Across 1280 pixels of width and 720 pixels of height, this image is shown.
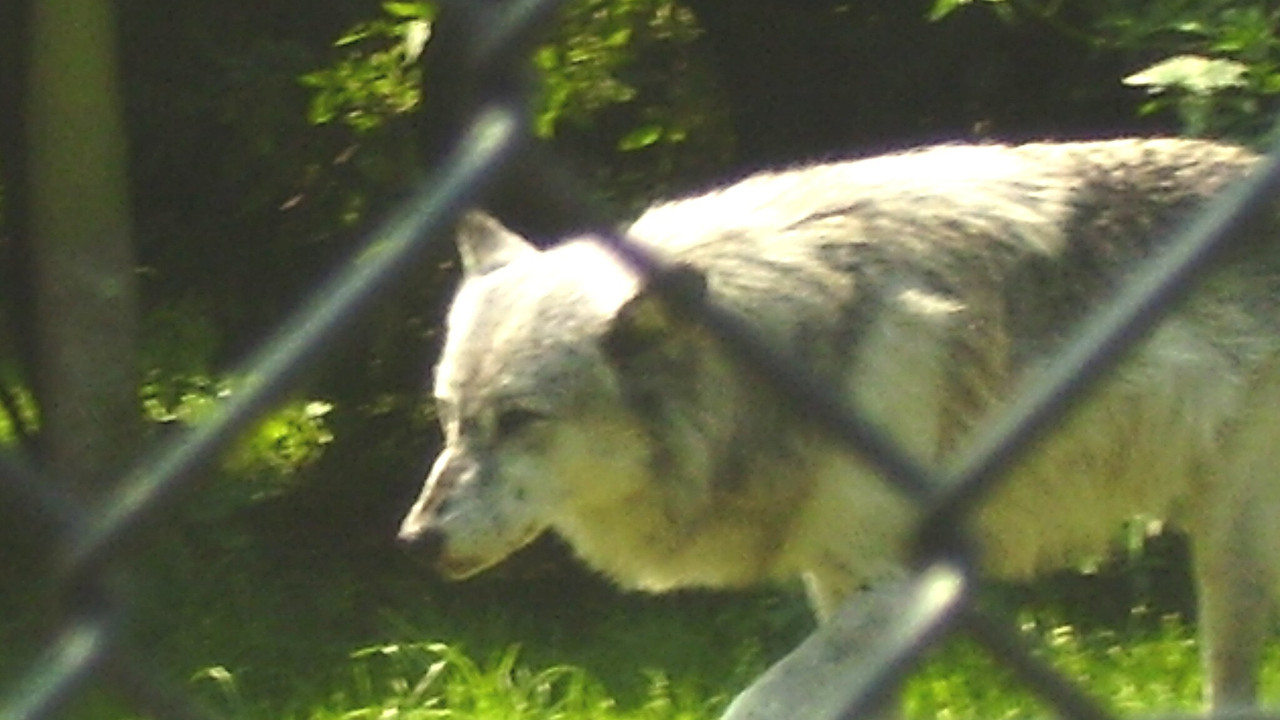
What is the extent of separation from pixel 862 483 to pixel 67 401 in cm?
238

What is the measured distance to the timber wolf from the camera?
3.83m

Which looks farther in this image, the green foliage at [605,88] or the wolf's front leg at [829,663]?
the green foliage at [605,88]

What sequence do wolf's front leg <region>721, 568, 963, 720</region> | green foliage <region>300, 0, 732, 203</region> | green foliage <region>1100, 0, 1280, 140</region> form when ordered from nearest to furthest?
wolf's front leg <region>721, 568, 963, 720</region> < green foliage <region>1100, 0, 1280, 140</region> < green foliage <region>300, 0, 732, 203</region>

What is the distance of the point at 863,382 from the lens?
3840 millimetres

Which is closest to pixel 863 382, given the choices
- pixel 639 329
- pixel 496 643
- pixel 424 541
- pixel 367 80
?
pixel 639 329

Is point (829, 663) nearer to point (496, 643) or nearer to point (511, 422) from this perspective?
point (511, 422)

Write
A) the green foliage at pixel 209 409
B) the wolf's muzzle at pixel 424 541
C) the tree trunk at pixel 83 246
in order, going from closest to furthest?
the wolf's muzzle at pixel 424 541 < the tree trunk at pixel 83 246 < the green foliage at pixel 209 409

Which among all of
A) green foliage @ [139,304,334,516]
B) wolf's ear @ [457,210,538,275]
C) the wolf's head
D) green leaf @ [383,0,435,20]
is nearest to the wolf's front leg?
the wolf's head

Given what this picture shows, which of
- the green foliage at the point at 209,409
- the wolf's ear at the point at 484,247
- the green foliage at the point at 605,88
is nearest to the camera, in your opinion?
the wolf's ear at the point at 484,247

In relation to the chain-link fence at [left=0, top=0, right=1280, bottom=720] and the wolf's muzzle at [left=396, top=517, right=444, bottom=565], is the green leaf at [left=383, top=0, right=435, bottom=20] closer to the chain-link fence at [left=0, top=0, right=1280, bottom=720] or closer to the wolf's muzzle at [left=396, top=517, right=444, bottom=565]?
the wolf's muzzle at [left=396, top=517, right=444, bottom=565]

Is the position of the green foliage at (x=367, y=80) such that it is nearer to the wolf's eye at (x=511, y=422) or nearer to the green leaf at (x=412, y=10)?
the green leaf at (x=412, y=10)

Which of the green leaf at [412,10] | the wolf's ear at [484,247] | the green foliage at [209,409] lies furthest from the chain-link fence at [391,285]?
the green foliage at [209,409]

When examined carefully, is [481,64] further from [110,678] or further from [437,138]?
[437,138]

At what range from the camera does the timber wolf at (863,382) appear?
12.6 ft
